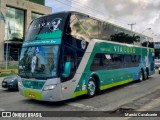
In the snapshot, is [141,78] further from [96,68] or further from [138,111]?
[138,111]

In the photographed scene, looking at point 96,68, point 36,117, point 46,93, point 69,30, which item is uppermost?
point 69,30

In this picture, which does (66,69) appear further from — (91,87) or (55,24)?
(91,87)

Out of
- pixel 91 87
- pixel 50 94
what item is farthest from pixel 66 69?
pixel 91 87

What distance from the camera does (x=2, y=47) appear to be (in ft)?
137

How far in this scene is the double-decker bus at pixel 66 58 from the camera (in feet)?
31.4

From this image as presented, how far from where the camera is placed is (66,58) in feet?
32.5

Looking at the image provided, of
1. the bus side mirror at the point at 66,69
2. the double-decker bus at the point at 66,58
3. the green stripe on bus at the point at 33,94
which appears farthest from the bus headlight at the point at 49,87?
the bus side mirror at the point at 66,69

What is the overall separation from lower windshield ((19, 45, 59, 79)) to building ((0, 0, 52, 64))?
3075 cm

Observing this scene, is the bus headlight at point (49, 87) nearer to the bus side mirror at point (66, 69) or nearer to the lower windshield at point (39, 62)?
the lower windshield at point (39, 62)

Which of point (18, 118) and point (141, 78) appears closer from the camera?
point (18, 118)

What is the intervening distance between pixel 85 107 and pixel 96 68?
297 centimetres

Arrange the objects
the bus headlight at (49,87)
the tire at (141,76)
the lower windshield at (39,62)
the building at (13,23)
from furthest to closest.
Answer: the building at (13,23)
the tire at (141,76)
the lower windshield at (39,62)
the bus headlight at (49,87)

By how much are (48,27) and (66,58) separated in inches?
62.8

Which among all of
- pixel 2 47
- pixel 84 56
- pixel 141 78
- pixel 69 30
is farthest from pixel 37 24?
pixel 2 47
